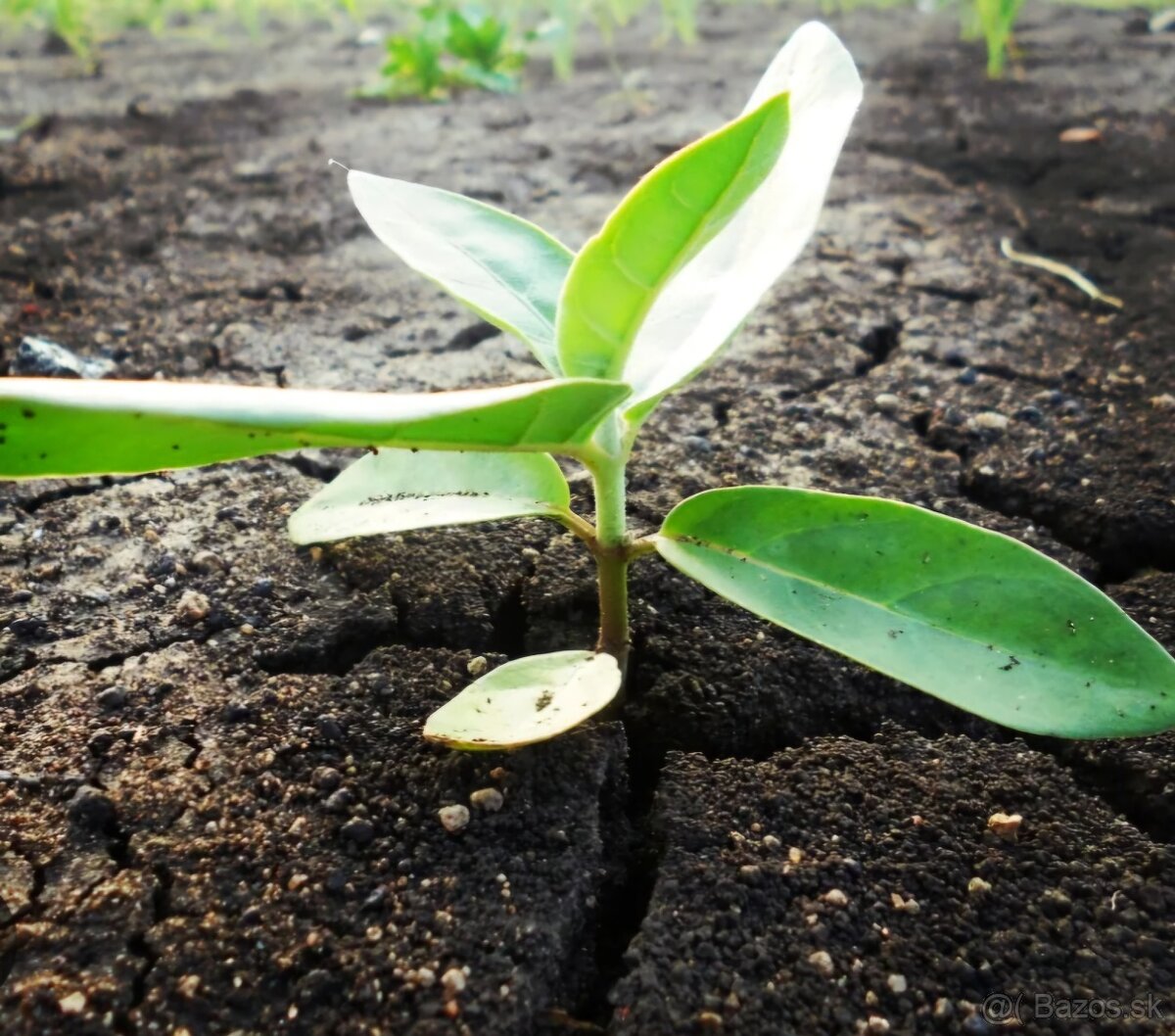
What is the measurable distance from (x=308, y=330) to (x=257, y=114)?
1.38 m

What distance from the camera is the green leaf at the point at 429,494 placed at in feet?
2.71

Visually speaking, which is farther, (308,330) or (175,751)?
(308,330)

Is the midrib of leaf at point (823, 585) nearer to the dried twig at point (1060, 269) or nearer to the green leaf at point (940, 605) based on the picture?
the green leaf at point (940, 605)

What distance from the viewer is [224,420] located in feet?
1.71

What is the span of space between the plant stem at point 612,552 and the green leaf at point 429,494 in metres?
0.05

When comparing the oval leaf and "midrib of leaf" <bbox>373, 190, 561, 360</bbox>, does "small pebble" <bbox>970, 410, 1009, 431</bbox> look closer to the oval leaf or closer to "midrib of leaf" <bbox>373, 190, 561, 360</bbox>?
the oval leaf

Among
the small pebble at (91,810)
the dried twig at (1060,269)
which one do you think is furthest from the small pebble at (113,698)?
the dried twig at (1060,269)

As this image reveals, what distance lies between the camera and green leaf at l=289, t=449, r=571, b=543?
0.83m

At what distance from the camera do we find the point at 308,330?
1565 mm

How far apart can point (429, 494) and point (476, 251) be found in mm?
231

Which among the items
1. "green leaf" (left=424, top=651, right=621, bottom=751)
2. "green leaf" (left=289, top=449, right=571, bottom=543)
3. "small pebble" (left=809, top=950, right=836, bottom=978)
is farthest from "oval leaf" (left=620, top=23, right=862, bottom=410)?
"small pebble" (left=809, top=950, right=836, bottom=978)

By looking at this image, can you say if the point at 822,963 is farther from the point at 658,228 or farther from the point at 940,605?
the point at 658,228

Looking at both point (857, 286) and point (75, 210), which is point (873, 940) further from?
point (75, 210)

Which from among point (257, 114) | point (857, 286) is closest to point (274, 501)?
point (857, 286)
